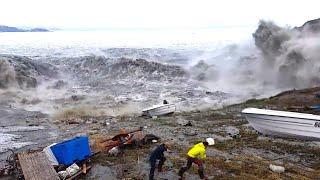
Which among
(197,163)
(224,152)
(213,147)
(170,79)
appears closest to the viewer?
(197,163)

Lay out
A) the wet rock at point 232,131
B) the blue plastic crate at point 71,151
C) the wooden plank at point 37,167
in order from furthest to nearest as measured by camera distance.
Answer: the wet rock at point 232,131 → the blue plastic crate at point 71,151 → the wooden plank at point 37,167

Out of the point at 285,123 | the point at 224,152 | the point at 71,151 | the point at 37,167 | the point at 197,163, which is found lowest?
the point at 224,152

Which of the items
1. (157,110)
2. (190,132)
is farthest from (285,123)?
(157,110)

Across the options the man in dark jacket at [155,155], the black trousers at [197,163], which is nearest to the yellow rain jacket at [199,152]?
the black trousers at [197,163]

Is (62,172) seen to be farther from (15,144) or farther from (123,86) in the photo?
(123,86)

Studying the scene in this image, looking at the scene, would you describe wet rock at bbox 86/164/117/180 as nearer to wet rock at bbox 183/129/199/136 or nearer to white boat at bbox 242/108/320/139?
wet rock at bbox 183/129/199/136

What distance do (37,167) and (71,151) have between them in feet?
4.69

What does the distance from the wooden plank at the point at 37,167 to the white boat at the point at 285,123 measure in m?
9.06

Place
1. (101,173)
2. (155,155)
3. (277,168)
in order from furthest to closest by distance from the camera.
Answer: (101,173), (277,168), (155,155)

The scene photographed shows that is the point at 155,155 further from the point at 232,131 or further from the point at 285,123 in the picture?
the point at 232,131

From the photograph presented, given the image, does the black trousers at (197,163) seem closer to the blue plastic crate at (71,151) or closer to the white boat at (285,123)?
the blue plastic crate at (71,151)

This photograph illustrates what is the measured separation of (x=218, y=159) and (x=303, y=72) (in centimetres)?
2639

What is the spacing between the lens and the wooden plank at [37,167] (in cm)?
1323

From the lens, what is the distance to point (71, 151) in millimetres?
14992
